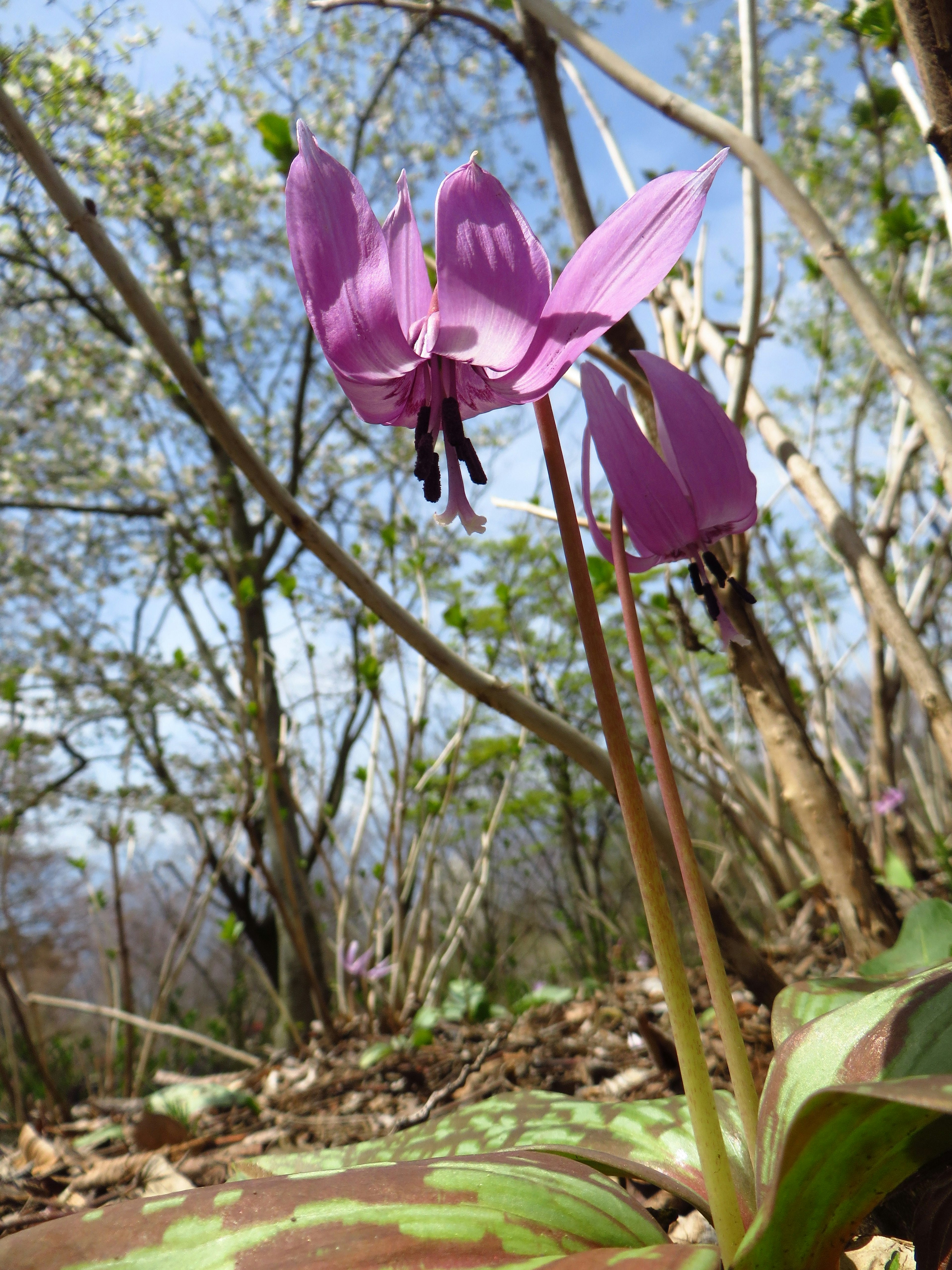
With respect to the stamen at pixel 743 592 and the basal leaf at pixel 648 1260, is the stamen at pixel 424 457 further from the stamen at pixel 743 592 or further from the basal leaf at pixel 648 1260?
the basal leaf at pixel 648 1260

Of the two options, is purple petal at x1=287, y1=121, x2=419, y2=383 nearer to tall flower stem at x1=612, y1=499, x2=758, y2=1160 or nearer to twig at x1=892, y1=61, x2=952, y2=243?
tall flower stem at x1=612, y1=499, x2=758, y2=1160

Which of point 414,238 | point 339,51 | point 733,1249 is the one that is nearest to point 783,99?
point 339,51

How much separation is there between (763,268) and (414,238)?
1.13 meters

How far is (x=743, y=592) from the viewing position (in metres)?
0.78

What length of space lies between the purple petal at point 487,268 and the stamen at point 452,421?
0.06m

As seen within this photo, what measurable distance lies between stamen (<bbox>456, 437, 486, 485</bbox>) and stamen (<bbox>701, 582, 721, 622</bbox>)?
24cm

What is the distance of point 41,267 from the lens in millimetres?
6551

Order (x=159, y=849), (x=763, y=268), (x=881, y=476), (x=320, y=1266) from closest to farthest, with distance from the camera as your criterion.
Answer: (x=320, y=1266) < (x=763, y=268) < (x=881, y=476) < (x=159, y=849)

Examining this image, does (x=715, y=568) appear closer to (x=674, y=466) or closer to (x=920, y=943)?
(x=674, y=466)

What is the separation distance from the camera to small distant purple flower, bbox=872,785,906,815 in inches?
95.3

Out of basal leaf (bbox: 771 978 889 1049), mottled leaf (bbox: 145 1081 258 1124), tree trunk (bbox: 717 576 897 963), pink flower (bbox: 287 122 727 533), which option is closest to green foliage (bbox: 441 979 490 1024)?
mottled leaf (bbox: 145 1081 258 1124)

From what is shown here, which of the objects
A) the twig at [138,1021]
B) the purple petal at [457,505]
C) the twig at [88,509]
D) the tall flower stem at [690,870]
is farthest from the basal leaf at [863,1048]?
the twig at [88,509]

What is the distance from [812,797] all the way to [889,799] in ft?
4.06

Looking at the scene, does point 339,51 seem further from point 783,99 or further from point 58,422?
point 58,422
